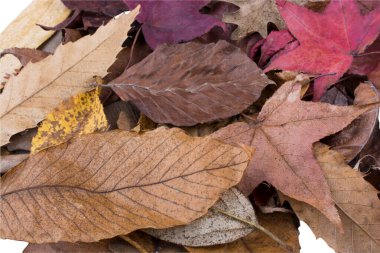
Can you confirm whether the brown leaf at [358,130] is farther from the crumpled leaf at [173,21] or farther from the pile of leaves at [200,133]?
the crumpled leaf at [173,21]

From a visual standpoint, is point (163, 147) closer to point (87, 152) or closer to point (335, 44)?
point (87, 152)

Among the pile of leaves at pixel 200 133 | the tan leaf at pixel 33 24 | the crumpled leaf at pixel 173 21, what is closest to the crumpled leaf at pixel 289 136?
the pile of leaves at pixel 200 133

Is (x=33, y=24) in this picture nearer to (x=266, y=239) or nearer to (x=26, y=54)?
(x=26, y=54)

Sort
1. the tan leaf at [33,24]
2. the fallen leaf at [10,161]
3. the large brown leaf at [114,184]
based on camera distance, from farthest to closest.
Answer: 1. the tan leaf at [33,24]
2. the fallen leaf at [10,161]
3. the large brown leaf at [114,184]

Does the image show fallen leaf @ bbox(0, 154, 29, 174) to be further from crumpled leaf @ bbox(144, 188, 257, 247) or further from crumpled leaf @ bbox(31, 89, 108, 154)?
crumpled leaf @ bbox(144, 188, 257, 247)

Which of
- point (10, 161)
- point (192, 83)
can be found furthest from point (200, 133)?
point (10, 161)
